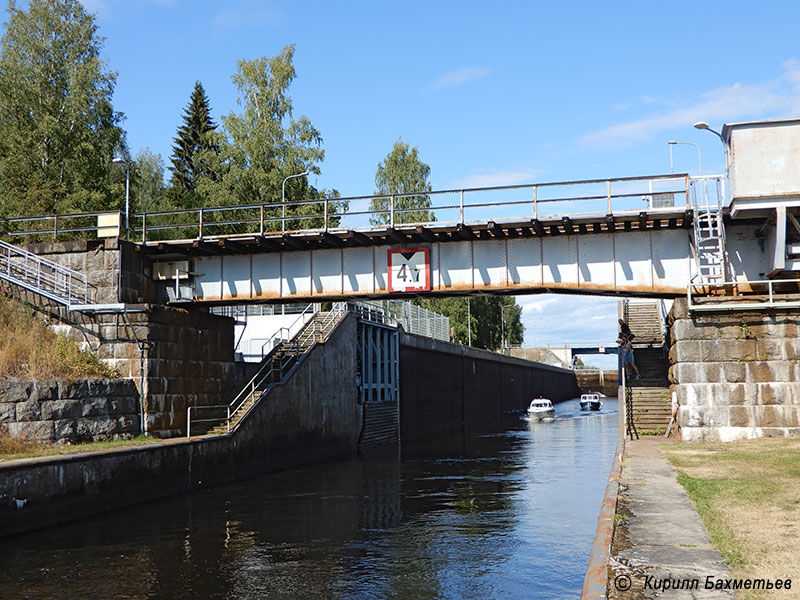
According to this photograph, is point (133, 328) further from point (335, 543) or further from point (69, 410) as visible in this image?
point (335, 543)

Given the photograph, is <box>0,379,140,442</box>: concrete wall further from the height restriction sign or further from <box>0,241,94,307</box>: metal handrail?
the height restriction sign

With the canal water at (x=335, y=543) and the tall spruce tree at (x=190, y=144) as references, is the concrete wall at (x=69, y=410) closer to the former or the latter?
the canal water at (x=335, y=543)

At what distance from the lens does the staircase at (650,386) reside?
33.7 metres

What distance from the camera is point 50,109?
1893 inches

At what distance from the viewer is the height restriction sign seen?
30141mm

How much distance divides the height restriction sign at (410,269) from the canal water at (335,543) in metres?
7.52

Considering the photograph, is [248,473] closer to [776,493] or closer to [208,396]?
[208,396]

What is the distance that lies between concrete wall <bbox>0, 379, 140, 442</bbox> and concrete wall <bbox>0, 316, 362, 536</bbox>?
2.39 meters

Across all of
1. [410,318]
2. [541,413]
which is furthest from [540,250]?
[541,413]

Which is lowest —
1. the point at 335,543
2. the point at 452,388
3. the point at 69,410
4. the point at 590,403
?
the point at 335,543

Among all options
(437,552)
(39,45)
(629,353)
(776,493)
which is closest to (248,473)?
(437,552)

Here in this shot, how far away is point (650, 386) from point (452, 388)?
94.7 feet

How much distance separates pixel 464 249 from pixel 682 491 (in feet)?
48.7

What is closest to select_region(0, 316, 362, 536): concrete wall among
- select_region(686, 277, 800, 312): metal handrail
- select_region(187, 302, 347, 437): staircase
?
select_region(187, 302, 347, 437): staircase
